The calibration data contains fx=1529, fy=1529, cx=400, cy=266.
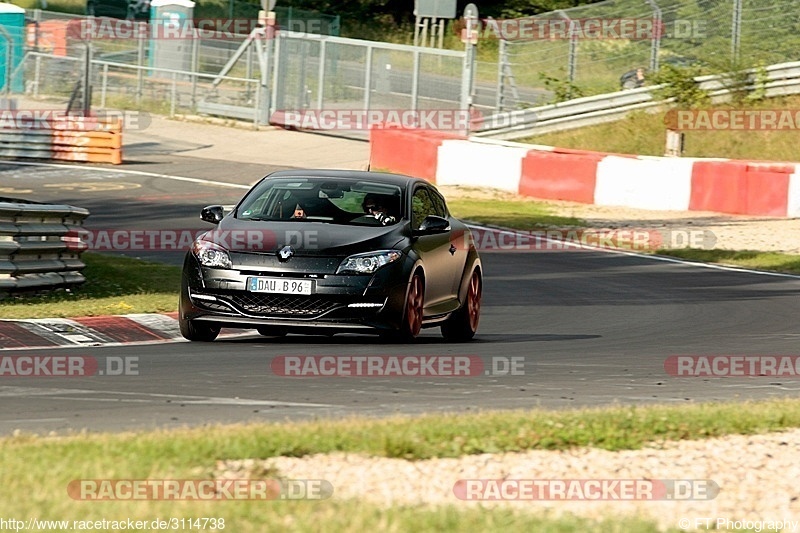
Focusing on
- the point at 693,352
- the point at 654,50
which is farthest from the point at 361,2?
the point at 693,352

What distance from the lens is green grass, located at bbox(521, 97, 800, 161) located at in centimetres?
3030

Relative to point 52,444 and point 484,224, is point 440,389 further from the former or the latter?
point 484,224

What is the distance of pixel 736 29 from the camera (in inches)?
1253

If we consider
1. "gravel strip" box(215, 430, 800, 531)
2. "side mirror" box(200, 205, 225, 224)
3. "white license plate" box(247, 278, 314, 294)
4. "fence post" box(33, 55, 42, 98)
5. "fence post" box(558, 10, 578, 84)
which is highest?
"fence post" box(558, 10, 578, 84)

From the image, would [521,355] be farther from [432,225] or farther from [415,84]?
[415,84]

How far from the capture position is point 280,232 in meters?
12.1

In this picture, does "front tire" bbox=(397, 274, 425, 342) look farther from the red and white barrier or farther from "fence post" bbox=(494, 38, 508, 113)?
"fence post" bbox=(494, 38, 508, 113)

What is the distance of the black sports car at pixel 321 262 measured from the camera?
11.7 metres

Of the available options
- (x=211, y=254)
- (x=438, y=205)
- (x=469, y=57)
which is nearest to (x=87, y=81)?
(x=469, y=57)

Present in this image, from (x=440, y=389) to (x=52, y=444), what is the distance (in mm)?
3473

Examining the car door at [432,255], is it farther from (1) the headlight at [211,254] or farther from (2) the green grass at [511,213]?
(2) the green grass at [511,213]

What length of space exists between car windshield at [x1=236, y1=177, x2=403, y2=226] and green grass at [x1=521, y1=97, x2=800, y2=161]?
18.5m

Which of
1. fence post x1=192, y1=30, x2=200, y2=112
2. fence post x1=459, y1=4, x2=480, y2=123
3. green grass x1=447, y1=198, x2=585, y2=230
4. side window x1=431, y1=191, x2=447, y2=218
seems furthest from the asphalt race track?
fence post x1=192, y1=30, x2=200, y2=112

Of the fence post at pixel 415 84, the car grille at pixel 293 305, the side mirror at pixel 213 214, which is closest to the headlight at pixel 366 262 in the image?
the car grille at pixel 293 305
